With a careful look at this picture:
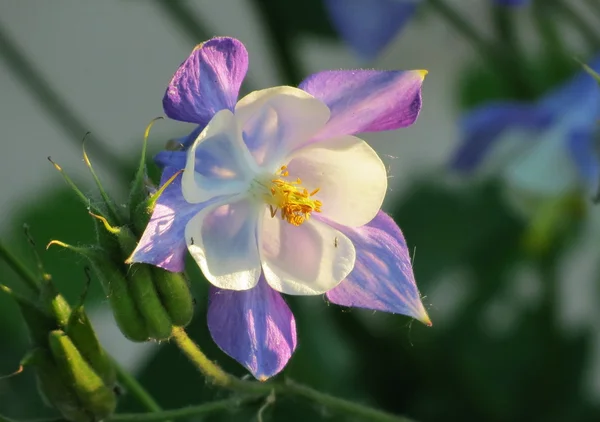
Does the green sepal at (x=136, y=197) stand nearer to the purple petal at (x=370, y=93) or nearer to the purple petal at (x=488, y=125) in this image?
the purple petal at (x=370, y=93)

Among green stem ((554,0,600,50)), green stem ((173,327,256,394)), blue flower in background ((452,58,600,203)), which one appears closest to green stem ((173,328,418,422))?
green stem ((173,327,256,394))

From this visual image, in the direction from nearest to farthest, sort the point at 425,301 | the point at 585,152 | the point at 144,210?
1. the point at 144,210
2. the point at 585,152
3. the point at 425,301

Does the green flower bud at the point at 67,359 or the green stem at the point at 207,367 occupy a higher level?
the green flower bud at the point at 67,359

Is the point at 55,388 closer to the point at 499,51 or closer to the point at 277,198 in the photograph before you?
the point at 277,198

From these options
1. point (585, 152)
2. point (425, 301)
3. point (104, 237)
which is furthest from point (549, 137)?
point (104, 237)

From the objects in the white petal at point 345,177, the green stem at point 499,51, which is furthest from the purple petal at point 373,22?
the white petal at point 345,177

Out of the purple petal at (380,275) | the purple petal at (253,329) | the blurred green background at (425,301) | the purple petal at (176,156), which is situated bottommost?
the blurred green background at (425,301)

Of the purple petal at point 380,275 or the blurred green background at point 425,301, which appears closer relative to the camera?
the purple petal at point 380,275

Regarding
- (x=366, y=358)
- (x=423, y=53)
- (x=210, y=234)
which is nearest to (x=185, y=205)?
(x=210, y=234)
